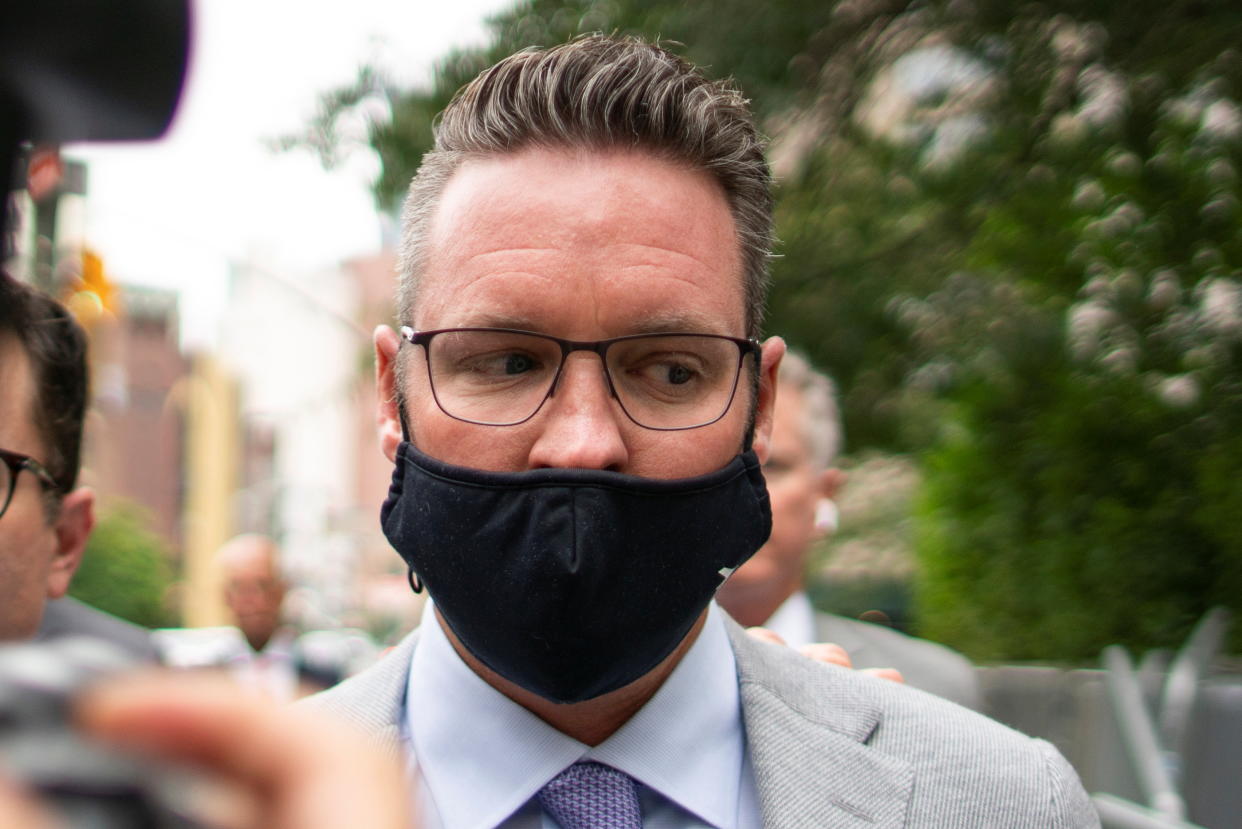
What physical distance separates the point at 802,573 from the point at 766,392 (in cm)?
184

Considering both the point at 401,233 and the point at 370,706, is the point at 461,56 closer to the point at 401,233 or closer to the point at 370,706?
the point at 401,233

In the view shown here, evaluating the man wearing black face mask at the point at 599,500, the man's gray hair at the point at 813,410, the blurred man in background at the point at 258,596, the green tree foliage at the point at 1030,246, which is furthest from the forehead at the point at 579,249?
the green tree foliage at the point at 1030,246

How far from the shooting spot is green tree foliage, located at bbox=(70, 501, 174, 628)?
23.3 meters

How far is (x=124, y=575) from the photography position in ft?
80.9

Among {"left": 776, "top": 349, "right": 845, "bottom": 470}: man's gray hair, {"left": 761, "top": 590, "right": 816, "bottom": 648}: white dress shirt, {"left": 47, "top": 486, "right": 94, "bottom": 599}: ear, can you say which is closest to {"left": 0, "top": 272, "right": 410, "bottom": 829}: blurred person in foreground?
{"left": 47, "top": 486, "right": 94, "bottom": 599}: ear

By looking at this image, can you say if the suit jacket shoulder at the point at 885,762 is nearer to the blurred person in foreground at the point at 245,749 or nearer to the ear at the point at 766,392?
the ear at the point at 766,392

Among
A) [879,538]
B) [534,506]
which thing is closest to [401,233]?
[534,506]

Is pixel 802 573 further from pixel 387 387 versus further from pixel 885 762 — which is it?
pixel 387 387

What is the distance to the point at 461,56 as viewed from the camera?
22.6ft

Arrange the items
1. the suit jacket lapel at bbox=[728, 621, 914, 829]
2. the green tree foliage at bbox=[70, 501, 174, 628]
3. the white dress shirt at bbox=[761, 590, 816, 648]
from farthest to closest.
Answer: the green tree foliage at bbox=[70, 501, 174, 628], the white dress shirt at bbox=[761, 590, 816, 648], the suit jacket lapel at bbox=[728, 621, 914, 829]

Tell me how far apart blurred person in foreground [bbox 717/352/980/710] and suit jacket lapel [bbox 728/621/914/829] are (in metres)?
1.27

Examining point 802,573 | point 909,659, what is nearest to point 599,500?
point 909,659

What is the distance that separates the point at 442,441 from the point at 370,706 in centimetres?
42

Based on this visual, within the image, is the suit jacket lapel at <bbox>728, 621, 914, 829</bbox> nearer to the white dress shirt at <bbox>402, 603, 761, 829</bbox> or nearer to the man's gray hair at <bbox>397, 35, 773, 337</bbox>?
the white dress shirt at <bbox>402, 603, 761, 829</bbox>
